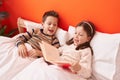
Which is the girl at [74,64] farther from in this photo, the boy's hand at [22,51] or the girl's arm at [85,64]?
the boy's hand at [22,51]

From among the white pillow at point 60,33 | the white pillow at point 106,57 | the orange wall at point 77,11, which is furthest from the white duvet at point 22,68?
the orange wall at point 77,11

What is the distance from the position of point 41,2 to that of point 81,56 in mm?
783

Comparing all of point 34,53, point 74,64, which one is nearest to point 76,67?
point 74,64

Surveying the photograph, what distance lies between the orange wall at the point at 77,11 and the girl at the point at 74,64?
94 millimetres

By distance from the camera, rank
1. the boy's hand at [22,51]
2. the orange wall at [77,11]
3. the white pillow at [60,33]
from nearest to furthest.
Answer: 1. the orange wall at [77,11]
2. the boy's hand at [22,51]
3. the white pillow at [60,33]

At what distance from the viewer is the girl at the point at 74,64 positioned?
114 cm

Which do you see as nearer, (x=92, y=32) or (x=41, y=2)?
(x=92, y=32)

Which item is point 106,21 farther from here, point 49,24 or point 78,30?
point 49,24

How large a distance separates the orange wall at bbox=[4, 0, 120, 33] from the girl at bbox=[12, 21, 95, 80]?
9 cm

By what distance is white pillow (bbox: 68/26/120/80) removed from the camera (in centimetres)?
116

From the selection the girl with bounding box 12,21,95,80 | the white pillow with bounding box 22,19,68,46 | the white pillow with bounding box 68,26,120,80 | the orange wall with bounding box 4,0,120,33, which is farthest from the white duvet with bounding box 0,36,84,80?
the orange wall with bounding box 4,0,120,33

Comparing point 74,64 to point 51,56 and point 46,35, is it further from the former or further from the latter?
point 46,35

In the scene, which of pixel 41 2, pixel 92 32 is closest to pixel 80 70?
pixel 92 32

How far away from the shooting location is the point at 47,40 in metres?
1.64
